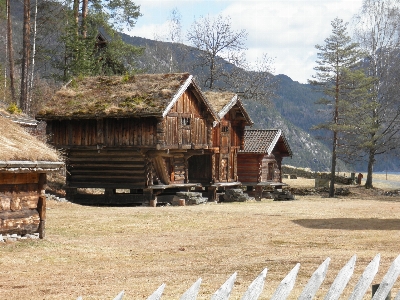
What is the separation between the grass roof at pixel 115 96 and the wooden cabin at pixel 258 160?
41.6ft

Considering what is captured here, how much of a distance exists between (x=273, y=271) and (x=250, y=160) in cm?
3293

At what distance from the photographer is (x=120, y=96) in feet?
111

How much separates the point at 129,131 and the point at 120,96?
6.80 feet

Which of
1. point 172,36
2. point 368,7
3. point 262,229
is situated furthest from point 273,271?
point 172,36

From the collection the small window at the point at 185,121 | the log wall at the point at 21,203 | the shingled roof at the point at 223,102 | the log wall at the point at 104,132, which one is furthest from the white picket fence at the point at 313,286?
the shingled roof at the point at 223,102

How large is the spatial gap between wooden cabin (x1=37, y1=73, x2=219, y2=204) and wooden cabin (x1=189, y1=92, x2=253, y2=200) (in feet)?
10.4

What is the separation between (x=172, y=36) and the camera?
2746 inches

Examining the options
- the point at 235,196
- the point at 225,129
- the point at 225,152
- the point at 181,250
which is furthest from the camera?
the point at 225,129

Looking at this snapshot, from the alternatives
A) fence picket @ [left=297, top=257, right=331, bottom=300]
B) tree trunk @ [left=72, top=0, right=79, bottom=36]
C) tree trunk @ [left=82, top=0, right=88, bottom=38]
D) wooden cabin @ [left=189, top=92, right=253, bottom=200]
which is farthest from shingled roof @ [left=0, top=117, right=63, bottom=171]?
tree trunk @ [left=82, top=0, right=88, bottom=38]

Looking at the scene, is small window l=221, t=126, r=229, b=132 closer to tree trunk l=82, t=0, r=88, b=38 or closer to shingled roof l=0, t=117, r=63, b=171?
tree trunk l=82, t=0, r=88, b=38

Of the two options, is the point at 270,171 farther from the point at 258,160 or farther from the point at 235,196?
the point at 235,196

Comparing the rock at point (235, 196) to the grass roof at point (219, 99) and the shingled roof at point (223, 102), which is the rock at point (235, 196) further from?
the grass roof at point (219, 99)

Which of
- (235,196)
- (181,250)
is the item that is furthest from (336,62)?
(181,250)

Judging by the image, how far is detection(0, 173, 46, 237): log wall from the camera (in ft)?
55.0
